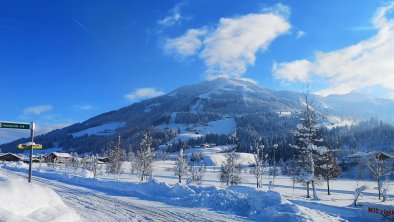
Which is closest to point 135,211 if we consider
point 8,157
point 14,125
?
point 14,125

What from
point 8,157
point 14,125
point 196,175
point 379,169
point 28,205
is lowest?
point 196,175

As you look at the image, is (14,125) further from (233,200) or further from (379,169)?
(379,169)

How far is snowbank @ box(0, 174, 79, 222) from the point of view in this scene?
10.1 metres

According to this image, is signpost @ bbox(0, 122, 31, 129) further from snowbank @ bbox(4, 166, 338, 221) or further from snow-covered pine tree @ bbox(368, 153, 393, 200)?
snow-covered pine tree @ bbox(368, 153, 393, 200)

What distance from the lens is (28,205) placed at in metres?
11.2

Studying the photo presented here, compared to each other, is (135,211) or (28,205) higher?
(28,205)

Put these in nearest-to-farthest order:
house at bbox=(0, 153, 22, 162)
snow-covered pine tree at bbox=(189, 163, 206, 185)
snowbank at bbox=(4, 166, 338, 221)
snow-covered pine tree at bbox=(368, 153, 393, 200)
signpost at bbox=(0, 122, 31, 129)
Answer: snowbank at bbox=(4, 166, 338, 221) < signpost at bbox=(0, 122, 31, 129) < snow-covered pine tree at bbox=(368, 153, 393, 200) < snow-covered pine tree at bbox=(189, 163, 206, 185) < house at bbox=(0, 153, 22, 162)

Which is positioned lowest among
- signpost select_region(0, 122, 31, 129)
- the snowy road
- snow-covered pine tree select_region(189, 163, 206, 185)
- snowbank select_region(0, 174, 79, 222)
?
snow-covered pine tree select_region(189, 163, 206, 185)

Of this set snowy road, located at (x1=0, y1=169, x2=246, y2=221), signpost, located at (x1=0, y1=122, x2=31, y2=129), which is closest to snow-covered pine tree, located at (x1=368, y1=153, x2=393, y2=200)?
snowy road, located at (x1=0, y1=169, x2=246, y2=221)

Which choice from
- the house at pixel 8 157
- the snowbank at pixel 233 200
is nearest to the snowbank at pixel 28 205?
the snowbank at pixel 233 200

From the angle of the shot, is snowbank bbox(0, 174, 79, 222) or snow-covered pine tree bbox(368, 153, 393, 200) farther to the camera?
snow-covered pine tree bbox(368, 153, 393, 200)

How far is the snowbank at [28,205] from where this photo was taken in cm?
1014

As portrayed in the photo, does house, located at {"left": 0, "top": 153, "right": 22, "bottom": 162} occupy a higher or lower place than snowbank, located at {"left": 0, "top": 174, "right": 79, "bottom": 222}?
lower

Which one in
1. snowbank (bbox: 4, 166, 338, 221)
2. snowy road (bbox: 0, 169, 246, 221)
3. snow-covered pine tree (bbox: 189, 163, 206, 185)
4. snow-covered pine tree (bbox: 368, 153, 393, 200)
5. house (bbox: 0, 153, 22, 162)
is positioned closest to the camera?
snowy road (bbox: 0, 169, 246, 221)
